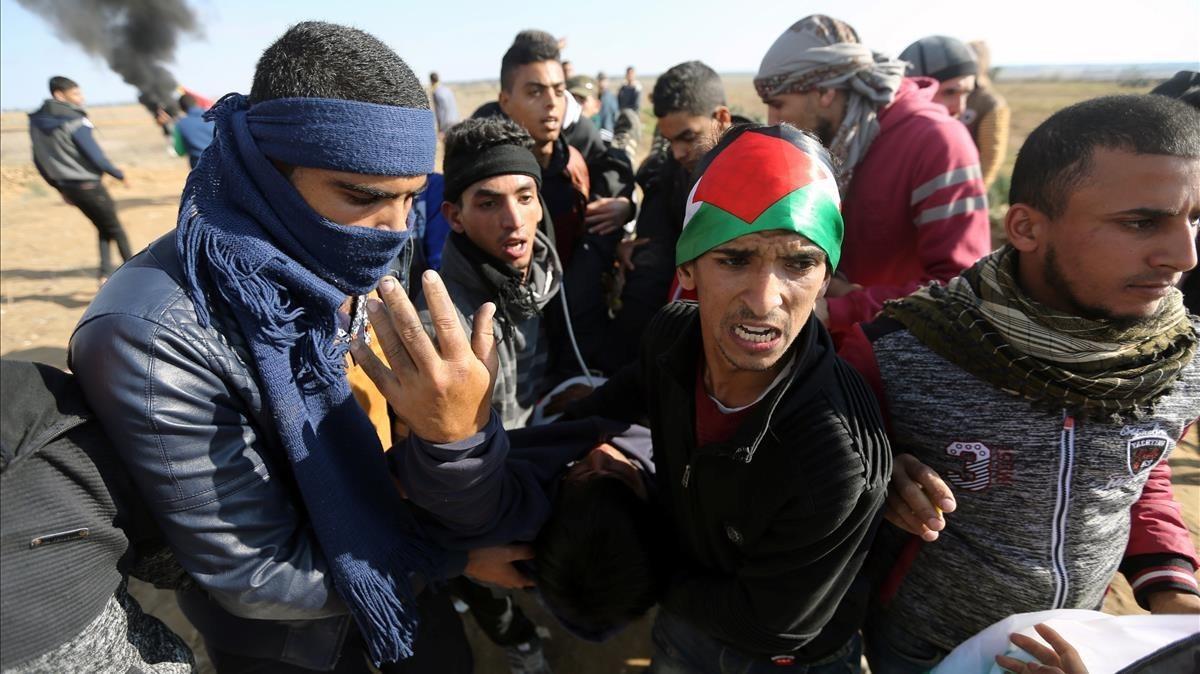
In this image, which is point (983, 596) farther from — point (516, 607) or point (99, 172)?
point (99, 172)

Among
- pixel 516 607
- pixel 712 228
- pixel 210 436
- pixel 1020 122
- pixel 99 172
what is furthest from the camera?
pixel 1020 122

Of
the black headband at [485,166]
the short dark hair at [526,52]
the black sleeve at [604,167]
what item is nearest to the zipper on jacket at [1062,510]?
the black headband at [485,166]

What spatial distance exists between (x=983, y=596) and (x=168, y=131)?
52.6 ft

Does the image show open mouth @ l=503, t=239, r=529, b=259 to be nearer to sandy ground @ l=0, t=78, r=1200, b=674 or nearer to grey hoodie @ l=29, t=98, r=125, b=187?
sandy ground @ l=0, t=78, r=1200, b=674

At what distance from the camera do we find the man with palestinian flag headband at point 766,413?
1493 mm

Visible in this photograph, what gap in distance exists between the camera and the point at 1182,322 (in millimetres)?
1612

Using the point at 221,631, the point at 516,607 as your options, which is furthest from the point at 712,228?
the point at 516,607

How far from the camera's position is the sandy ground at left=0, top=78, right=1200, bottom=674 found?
10.1 feet

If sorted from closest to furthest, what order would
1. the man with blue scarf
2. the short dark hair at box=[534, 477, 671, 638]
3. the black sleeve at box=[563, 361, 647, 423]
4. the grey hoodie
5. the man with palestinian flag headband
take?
the man with blue scarf → the man with palestinian flag headband → the short dark hair at box=[534, 477, 671, 638] → the black sleeve at box=[563, 361, 647, 423] → the grey hoodie

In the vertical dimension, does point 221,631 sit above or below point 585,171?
below

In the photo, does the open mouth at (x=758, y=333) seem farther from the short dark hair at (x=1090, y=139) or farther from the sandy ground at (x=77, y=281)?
the sandy ground at (x=77, y=281)

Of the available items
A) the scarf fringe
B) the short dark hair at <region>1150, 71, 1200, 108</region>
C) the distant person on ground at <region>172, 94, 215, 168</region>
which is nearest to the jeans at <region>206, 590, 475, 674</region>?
the scarf fringe

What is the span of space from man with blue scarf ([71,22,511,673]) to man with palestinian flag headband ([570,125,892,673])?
0.63m

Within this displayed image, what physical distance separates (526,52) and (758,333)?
10.9ft
